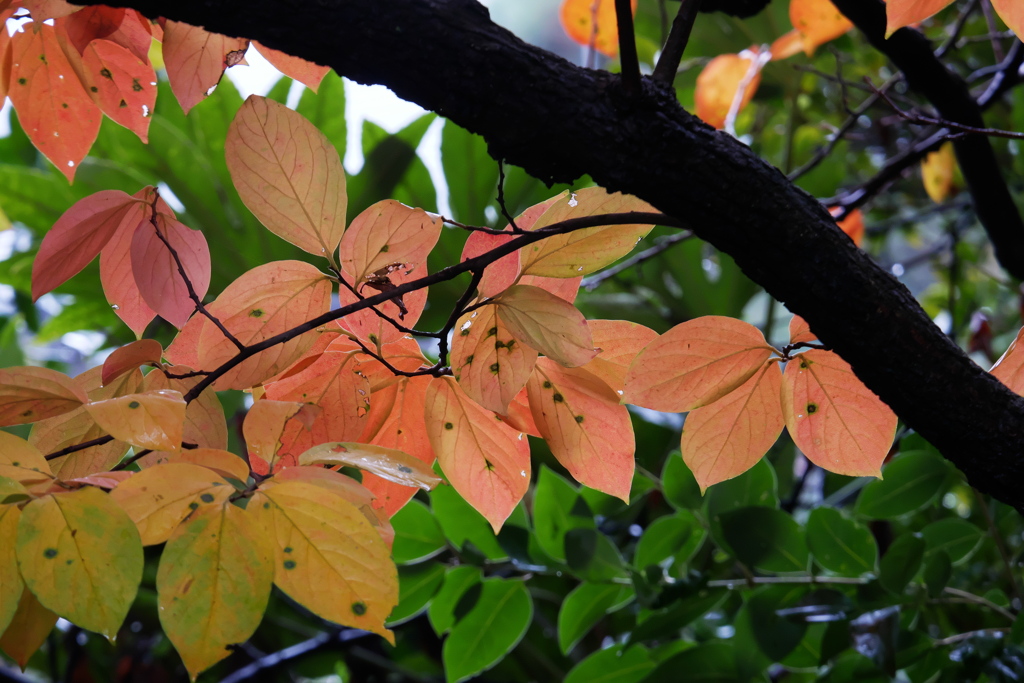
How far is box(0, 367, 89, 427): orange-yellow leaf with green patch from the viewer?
0.26m

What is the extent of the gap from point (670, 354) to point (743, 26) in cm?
112

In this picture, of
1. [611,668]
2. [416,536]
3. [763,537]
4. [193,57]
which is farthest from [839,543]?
[193,57]

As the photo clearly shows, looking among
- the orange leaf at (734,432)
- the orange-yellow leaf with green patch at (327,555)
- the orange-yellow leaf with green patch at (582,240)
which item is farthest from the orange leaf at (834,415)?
the orange-yellow leaf with green patch at (327,555)

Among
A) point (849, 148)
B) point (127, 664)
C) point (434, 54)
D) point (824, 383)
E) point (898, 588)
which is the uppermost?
point (849, 148)

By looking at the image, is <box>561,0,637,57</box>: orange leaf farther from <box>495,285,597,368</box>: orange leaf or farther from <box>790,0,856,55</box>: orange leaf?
<box>495,285,597,368</box>: orange leaf

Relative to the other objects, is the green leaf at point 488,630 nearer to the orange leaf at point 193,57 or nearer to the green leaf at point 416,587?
the green leaf at point 416,587

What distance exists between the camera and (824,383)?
344mm

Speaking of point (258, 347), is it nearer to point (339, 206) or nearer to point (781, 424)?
point (339, 206)

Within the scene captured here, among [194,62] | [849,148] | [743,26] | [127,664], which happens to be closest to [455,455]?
[194,62]

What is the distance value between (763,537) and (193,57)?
0.51 meters

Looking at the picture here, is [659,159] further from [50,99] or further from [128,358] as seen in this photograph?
[50,99]

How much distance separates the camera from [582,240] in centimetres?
31

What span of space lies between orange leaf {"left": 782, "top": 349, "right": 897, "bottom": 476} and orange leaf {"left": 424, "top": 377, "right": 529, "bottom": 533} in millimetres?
147

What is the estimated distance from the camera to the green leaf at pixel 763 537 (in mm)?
515
